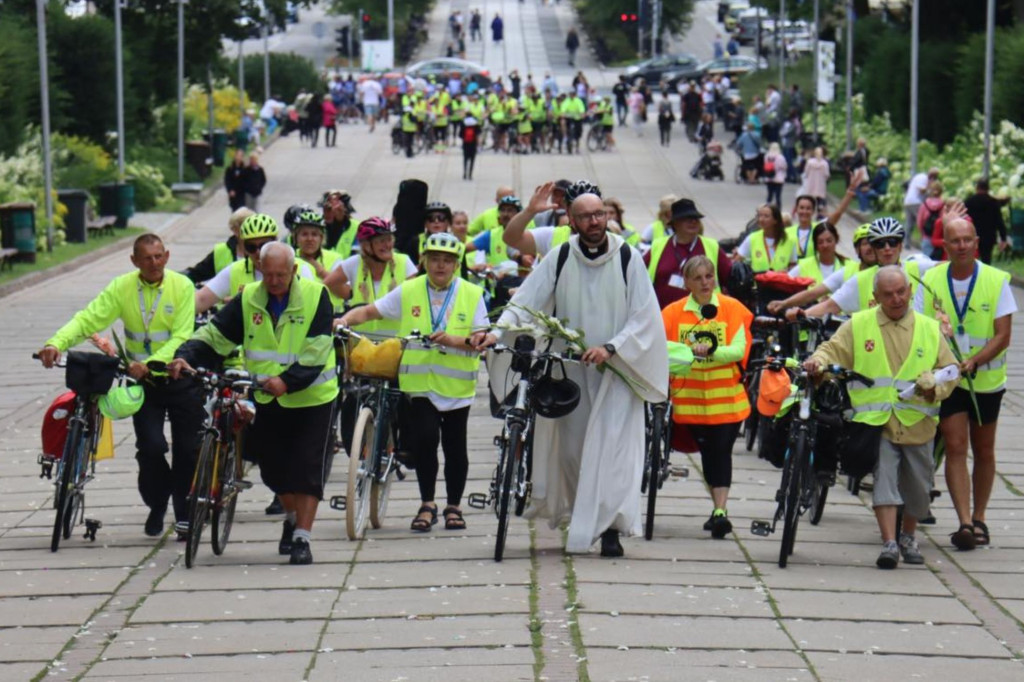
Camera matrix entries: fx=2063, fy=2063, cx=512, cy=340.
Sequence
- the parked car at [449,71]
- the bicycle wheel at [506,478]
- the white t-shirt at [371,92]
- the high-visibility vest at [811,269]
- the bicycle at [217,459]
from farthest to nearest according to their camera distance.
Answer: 1. the parked car at [449,71]
2. the white t-shirt at [371,92]
3. the high-visibility vest at [811,269]
4. the bicycle at [217,459]
5. the bicycle wheel at [506,478]

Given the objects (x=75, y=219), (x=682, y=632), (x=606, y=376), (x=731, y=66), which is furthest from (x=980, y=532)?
(x=731, y=66)

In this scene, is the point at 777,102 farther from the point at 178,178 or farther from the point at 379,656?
the point at 379,656

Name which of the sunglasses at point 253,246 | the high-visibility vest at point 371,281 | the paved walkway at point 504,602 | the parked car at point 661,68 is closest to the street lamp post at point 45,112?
the paved walkway at point 504,602

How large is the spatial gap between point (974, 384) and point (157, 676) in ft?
16.3

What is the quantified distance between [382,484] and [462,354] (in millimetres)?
852

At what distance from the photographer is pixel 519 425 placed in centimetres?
1005

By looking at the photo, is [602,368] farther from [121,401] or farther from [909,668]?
[909,668]

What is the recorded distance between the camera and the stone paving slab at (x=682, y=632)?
833 cm

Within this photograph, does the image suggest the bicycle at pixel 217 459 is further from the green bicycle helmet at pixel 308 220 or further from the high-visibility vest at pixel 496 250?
the high-visibility vest at pixel 496 250

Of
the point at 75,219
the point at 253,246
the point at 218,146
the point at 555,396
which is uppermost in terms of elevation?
the point at 253,246

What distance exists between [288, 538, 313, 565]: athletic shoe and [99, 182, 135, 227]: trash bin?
2807 centimetres

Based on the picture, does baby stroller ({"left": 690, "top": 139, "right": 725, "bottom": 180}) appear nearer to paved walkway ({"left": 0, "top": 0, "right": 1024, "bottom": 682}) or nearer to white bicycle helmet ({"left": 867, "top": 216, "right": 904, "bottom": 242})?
paved walkway ({"left": 0, "top": 0, "right": 1024, "bottom": 682})

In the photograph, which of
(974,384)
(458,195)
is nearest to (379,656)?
(974,384)

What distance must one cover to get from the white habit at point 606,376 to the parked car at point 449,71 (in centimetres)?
6317
